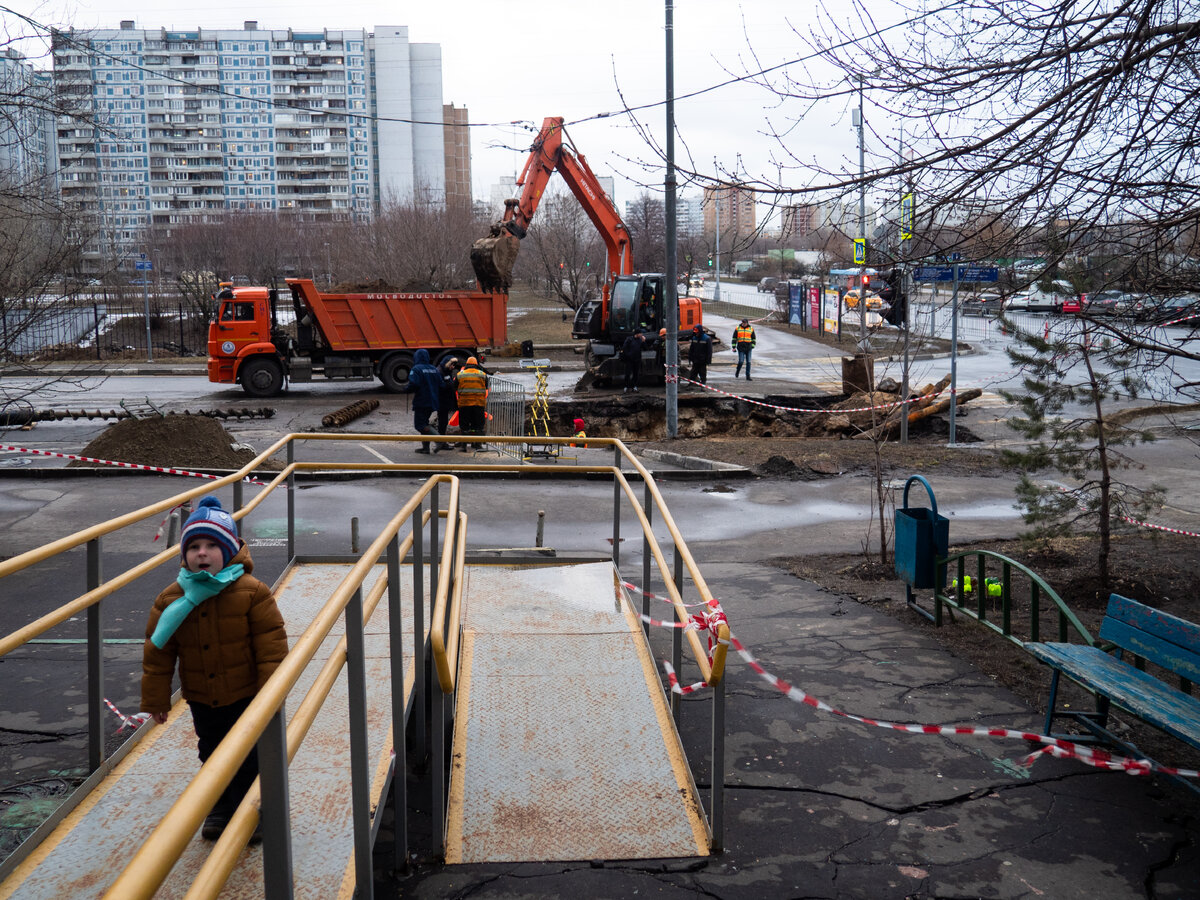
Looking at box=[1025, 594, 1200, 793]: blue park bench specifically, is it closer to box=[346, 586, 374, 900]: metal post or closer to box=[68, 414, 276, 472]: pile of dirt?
box=[346, 586, 374, 900]: metal post

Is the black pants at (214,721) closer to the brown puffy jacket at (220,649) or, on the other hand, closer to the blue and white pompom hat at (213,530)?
the brown puffy jacket at (220,649)

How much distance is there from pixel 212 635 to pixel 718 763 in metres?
2.03

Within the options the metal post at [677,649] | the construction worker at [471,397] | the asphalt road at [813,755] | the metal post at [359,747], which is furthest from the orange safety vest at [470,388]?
the metal post at [359,747]

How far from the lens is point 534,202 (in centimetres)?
2548

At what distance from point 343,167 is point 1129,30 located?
129 meters

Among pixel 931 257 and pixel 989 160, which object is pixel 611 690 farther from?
pixel 989 160

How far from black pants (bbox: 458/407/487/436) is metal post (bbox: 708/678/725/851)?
13434mm

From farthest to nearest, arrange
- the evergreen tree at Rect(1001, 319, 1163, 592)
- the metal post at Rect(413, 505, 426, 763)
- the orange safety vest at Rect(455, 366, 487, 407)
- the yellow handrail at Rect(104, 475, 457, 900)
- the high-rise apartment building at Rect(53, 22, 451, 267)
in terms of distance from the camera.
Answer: the high-rise apartment building at Rect(53, 22, 451, 267) < the orange safety vest at Rect(455, 366, 487, 407) < the evergreen tree at Rect(1001, 319, 1163, 592) < the metal post at Rect(413, 505, 426, 763) < the yellow handrail at Rect(104, 475, 457, 900)

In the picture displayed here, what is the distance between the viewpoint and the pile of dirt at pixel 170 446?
48.8ft

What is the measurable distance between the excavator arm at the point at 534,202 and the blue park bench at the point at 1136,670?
2016 cm

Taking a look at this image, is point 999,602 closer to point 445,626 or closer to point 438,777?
point 445,626

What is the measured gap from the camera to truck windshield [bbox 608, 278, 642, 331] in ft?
87.1

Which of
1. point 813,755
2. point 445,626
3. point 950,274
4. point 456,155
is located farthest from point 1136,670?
point 456,155

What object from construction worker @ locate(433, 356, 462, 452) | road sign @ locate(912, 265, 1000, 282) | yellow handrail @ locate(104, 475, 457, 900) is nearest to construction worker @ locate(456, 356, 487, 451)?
construction worker @ locate(433, 356, 462, 452)
